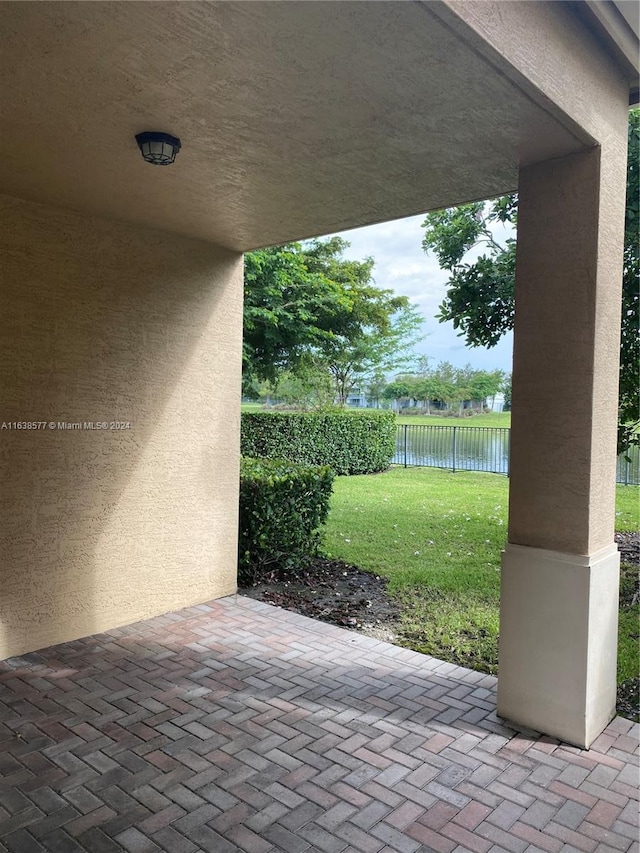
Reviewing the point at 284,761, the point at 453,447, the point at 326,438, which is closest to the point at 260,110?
the point at 284,761

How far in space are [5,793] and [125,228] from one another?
3.37 m

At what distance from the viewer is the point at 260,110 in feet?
8.35

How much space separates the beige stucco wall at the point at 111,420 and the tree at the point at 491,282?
2238 millimetres

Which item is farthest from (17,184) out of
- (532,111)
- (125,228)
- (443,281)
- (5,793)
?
(443,281)

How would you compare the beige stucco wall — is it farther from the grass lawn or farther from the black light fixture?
the grass lawn

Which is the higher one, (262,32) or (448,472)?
(262,32)

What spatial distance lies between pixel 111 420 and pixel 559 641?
10.2ft

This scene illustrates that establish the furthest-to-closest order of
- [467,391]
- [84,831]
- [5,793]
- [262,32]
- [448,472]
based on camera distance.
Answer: [467,391]
[448,472]
[5,793]
[84,831]
[262,32]

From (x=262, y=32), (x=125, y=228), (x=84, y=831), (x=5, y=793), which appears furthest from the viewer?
(x=125, y=228)

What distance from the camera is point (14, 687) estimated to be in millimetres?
3412

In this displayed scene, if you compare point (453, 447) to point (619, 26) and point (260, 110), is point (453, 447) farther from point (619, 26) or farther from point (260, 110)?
point (260, 110)

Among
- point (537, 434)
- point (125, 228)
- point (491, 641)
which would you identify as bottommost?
point (491, 641)

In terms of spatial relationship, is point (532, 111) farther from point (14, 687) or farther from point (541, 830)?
point (14, 687)

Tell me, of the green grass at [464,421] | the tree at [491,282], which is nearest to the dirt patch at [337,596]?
the tree at [491,282]
